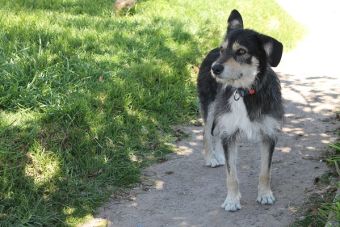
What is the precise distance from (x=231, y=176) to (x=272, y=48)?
4.33 ft

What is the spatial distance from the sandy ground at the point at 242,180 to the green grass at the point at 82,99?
28cm

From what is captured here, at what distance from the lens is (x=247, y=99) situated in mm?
5109

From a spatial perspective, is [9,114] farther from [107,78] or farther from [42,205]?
[107,78]

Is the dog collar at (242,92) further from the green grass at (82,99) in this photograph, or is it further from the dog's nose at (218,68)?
the green grass at (82,99)

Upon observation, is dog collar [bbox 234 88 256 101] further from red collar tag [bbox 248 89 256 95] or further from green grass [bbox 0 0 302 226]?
green grass [bbox 0 0 302 226]

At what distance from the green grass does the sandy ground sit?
0.91 ft

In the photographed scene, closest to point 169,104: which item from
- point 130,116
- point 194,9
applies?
point 130,116

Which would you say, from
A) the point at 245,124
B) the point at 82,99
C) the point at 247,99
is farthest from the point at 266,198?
the point at 82,99

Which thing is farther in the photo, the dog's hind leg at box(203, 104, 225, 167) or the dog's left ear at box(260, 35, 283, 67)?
the dog's hind leg at box(203, 104, 225, 167)

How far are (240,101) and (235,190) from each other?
0.89m

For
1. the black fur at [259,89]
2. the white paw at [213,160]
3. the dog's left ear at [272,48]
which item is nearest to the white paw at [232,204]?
the black fur at [259,89]

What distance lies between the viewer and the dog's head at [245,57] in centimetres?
484

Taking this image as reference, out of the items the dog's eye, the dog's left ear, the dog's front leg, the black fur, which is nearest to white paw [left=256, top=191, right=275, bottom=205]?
the dog's front leg

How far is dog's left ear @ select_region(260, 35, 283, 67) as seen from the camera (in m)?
4.85
